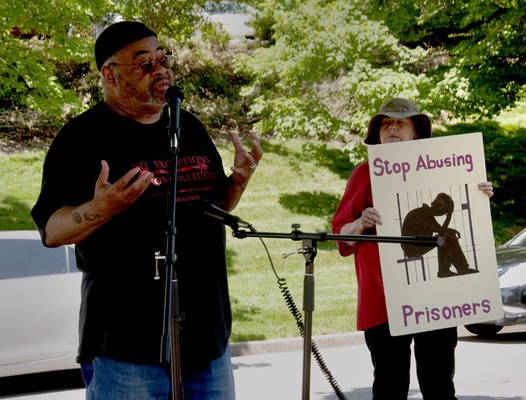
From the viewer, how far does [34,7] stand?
1255 centimetres

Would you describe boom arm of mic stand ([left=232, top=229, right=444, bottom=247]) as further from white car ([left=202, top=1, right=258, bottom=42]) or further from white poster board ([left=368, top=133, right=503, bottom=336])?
white car ([left=202, top=1, right=258, bottom=42])

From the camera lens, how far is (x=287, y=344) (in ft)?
34.8

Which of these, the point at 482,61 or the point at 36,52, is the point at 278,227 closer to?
the point at 482,61

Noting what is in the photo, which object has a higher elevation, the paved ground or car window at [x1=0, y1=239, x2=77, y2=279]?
car window at [x1=0, y1=239, x2=77, y2=279]

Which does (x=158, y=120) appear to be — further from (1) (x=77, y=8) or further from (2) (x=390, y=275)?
(1) (x=77, y=8)

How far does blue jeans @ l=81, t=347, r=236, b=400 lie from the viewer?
3.00 m

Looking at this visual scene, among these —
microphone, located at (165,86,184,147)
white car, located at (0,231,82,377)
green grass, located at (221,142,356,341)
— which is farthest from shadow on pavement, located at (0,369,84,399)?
microphone, located at (165,86,184,147)

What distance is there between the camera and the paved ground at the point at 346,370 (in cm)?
780

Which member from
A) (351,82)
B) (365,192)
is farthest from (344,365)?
(351,82)

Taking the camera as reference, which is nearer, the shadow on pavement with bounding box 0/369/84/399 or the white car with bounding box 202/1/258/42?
the shadow on pavement with bounding box 0/369/84/399

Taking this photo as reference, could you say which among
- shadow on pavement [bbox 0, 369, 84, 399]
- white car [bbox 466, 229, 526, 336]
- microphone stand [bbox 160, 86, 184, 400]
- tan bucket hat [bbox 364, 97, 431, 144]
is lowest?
shadow on pavement [bbox 0, 369, 84, 399]

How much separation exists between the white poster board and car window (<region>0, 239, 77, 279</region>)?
5215mm

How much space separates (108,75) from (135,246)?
65 centimetres

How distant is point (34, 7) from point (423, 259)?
9.64 meters
